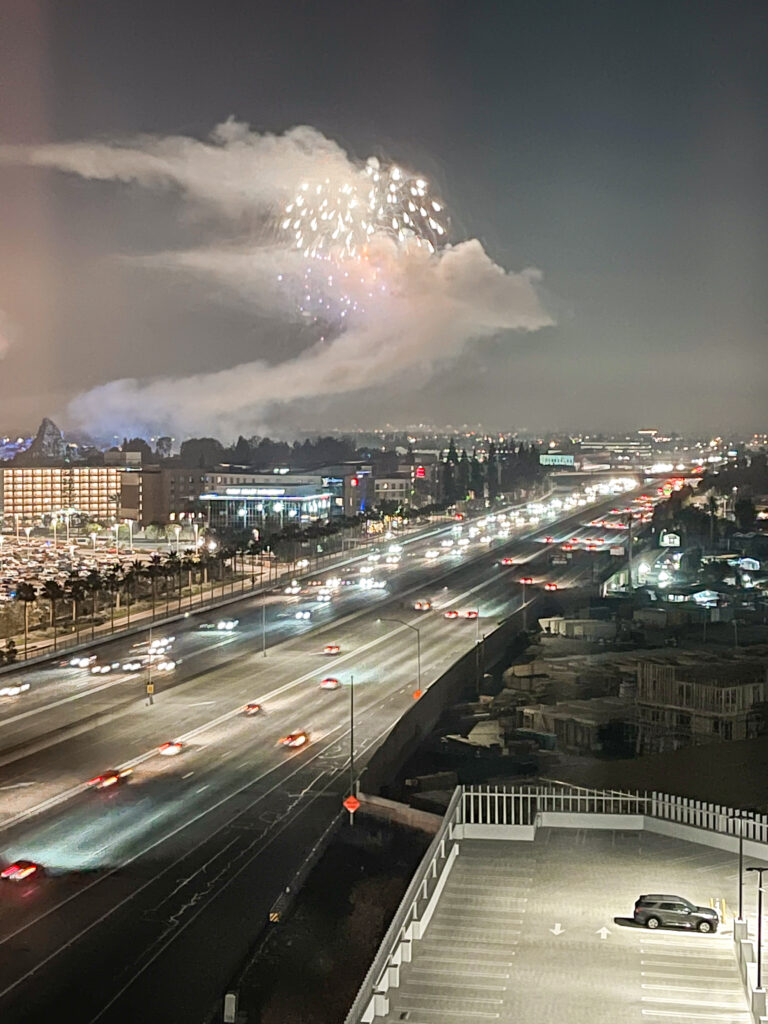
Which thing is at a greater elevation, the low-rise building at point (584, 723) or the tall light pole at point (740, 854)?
the tall light pole at point (740, 854)

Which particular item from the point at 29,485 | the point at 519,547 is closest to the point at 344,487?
the point at 519,547

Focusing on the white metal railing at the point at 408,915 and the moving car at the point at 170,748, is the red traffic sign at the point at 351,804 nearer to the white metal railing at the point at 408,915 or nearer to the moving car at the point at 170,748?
the white metal railing at the point at 408,915

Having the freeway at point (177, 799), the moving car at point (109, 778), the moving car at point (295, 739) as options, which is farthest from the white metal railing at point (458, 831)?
the moving car at point (109, 778)

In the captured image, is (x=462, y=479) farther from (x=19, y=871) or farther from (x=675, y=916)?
(x=675, y=916)

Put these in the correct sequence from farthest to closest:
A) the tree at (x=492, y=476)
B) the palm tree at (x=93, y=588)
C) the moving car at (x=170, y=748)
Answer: the tree at (x=492, y=476), the palm tree at (x=93, y=588), the moving car at (x=170, y=748)

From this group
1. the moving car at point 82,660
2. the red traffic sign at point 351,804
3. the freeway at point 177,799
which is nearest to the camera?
the freeway at point 177,799

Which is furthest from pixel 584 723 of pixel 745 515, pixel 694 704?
pixel 745 515
